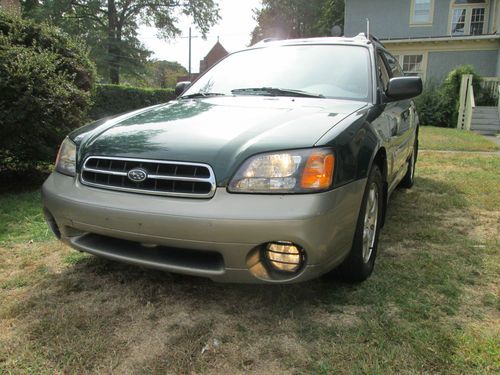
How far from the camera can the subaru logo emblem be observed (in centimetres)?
218

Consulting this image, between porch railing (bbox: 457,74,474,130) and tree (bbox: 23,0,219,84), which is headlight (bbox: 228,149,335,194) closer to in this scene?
porch railing (bbox: 457,74,474,130)

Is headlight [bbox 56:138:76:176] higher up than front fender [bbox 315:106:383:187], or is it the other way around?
front fender [bbox 315:106:383:187]

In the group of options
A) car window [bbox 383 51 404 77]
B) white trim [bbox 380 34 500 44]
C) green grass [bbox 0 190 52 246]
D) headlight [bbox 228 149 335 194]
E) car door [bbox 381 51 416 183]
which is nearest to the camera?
headlight [bbox 228 149 335 194]

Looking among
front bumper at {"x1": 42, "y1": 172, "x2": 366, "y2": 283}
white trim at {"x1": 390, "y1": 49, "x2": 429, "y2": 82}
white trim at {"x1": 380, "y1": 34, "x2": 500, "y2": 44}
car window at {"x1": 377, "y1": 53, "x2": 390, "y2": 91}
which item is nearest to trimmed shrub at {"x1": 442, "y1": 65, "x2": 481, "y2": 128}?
white trim at {"x1": 380, "y1": 34, "x2": 500, "y2": 44}

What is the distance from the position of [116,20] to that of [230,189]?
3158 cm

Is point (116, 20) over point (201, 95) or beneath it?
over

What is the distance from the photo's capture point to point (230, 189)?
2.05m

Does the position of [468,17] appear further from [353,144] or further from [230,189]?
[230,189]

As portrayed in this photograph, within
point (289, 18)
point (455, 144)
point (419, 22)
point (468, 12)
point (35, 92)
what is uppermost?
point (289, 18)

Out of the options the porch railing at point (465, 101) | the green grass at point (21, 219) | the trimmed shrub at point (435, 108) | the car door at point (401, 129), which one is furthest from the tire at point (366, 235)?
the trimmed shrub at point (435, 108)

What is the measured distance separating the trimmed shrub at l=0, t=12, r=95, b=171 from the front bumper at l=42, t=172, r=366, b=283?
2769 mm

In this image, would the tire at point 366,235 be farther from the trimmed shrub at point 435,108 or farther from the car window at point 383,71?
the trimmed shrub at point 435,108

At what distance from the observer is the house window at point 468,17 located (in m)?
19.8

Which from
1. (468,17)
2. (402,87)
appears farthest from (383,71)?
(468,17)
